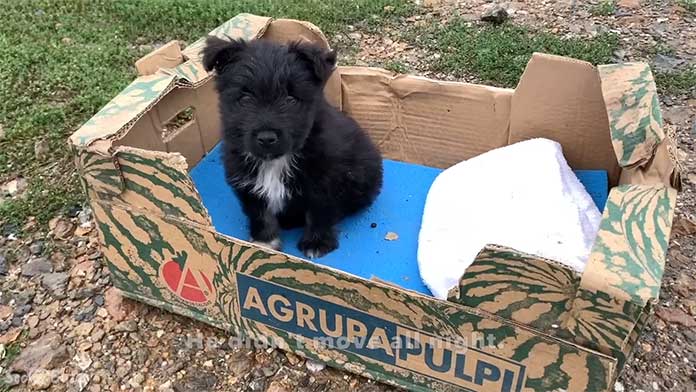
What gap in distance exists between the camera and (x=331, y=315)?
282 centimetres

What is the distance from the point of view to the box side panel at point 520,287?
85.7 inches

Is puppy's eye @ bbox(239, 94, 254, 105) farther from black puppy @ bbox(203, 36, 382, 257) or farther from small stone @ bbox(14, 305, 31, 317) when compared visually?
small stone @ bbox(14, 305, 31, 317)

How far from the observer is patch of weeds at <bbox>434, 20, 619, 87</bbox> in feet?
17.4

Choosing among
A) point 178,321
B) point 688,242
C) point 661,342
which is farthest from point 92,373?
point 688,242

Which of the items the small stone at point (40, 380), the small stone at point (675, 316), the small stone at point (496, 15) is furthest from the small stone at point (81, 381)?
the small stone at point (496, 15)

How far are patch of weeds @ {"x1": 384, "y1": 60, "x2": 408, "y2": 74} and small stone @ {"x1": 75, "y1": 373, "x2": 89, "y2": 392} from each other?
3456mm

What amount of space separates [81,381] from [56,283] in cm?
75

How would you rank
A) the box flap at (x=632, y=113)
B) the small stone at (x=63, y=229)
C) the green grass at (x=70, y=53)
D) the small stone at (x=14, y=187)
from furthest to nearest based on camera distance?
the green grass at (x=70, y=53), the small stone at (x=14, y=187), the small stone at (x=63, y=229), the box flap at (x=632, y=113)

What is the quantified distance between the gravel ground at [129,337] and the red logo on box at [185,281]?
10.0 inches

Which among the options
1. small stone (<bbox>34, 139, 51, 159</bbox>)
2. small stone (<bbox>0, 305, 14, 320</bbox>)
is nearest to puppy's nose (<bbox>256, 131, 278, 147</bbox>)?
small stone (<bbox>0, 305, 14, 320</bbox>)

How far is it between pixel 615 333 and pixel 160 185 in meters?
1.91

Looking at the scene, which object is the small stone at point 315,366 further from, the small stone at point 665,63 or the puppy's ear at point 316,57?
the small stone at point 665,63

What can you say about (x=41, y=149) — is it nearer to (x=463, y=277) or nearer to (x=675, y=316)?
(x=463, y=277)

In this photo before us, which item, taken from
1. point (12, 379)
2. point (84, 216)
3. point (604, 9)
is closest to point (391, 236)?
point (84, 216)
